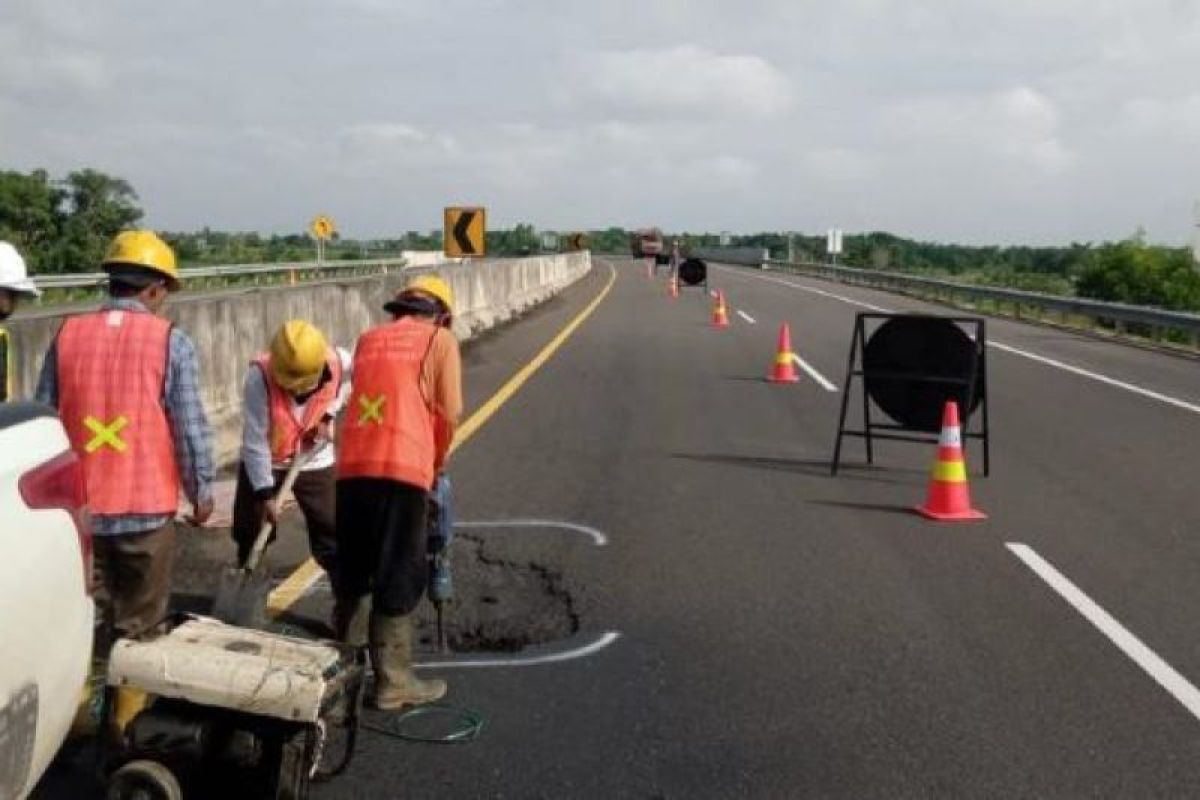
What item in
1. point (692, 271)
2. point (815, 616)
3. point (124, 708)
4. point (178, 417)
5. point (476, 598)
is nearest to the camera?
point (124, 708)

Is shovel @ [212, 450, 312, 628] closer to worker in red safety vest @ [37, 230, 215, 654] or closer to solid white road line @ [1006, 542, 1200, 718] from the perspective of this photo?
worker in red safety vest @ [37, 230, 215, 654]

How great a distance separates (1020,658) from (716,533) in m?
2.68

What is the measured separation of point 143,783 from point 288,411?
1975 millimetres

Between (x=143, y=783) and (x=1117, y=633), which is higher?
(x=143, y=783)

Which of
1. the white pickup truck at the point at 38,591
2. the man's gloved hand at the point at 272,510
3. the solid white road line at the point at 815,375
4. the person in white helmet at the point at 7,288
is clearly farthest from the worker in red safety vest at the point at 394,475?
the solid white road line at the point at 815,375

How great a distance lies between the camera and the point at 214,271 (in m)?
43.0

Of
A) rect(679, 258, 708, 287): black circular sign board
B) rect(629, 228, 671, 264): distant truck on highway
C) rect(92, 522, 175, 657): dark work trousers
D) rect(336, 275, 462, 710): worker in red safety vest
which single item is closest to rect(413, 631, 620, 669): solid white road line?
rect(336, 275, 462, 710): worker in red safety vest

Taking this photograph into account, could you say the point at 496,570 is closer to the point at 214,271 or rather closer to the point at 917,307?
the point at 917,307

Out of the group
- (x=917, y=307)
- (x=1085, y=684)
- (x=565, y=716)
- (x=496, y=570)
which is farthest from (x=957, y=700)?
(x=917, y=307)

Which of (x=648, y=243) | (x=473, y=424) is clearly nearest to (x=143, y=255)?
(x=473, y=424)

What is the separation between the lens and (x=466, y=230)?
78.7 ft

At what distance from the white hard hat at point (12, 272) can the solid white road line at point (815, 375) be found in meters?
12.1

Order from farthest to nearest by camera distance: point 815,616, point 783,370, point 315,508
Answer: point 783,370 < point 815,616 < point 315,508

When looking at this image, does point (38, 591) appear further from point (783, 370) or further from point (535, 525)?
point (783, 370)
